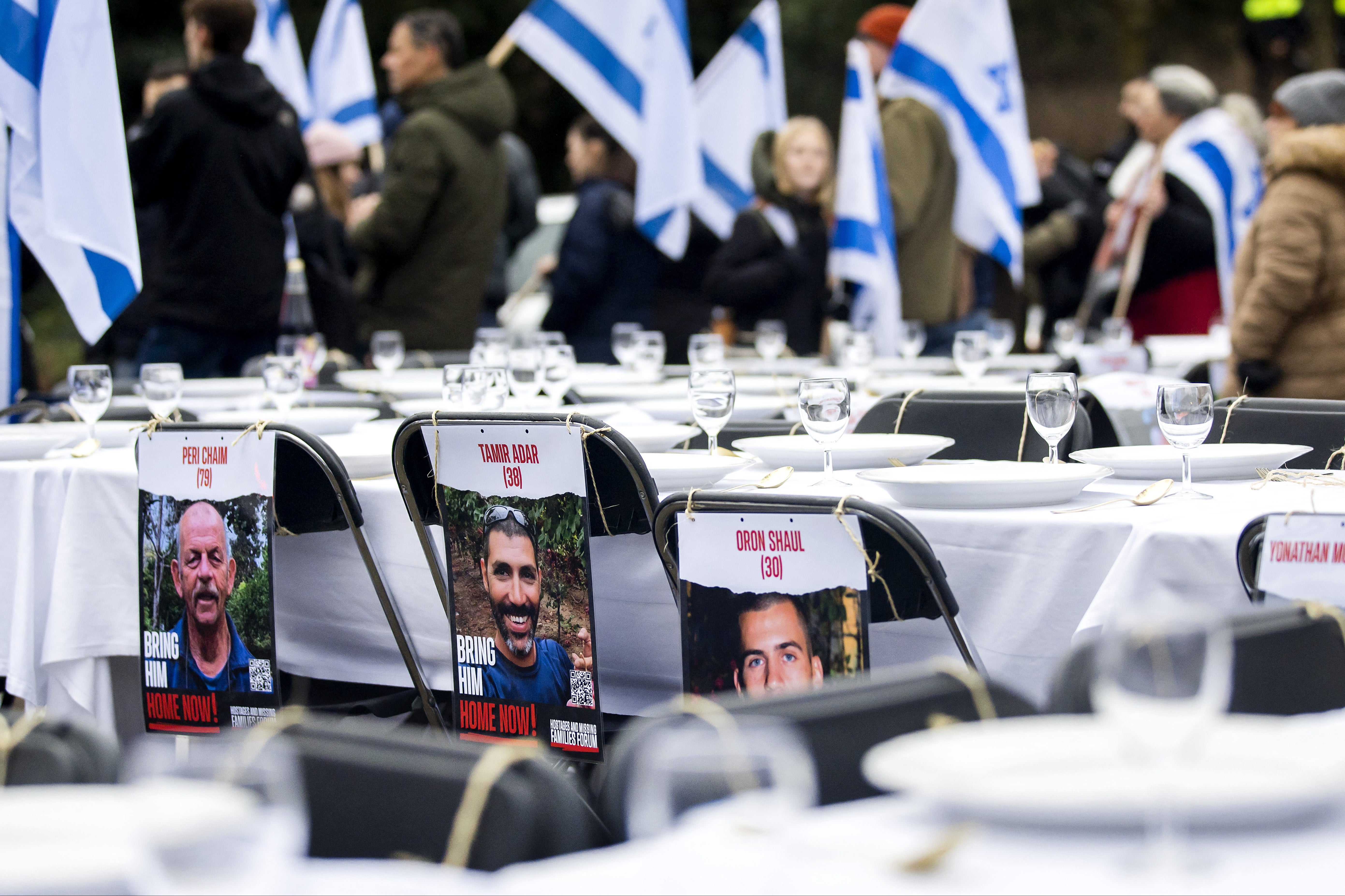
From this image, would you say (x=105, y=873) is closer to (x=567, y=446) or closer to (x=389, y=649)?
(x=567, y=446)

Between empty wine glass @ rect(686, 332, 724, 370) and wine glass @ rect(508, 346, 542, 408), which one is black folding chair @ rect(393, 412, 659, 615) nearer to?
wine glass @ rect(508, 346, 542, 408)

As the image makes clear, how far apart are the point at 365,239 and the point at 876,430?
3575 mm

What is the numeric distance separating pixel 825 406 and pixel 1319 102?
334cm

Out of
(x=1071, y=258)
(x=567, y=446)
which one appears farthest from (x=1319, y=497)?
(x=1071, y=258)

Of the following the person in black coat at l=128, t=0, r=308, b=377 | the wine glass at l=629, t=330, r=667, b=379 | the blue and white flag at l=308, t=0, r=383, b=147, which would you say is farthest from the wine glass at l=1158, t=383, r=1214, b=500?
the blue and white flag at l=308, t=0, r=383, b=147

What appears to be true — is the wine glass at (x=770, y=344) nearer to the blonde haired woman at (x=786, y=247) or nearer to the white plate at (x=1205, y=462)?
the blonde haired woman at (x=786, y=247)

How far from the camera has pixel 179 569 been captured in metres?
2.68

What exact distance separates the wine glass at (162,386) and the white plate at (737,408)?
0.99 m

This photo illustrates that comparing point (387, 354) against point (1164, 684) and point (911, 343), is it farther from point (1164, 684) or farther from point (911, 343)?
point (1164, 684)

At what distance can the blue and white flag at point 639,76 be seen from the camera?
6.52 metres

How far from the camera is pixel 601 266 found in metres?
6.84

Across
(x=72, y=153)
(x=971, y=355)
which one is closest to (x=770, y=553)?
(x=971, y=355)

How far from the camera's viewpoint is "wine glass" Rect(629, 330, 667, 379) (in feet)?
14.8

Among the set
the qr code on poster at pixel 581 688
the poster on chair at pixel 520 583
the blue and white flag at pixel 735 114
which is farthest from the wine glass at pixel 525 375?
the blue and white flag at pixel 735 114
